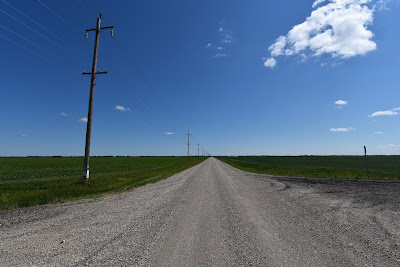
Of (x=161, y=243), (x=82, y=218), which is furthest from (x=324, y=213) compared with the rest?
(x=82, y=218)

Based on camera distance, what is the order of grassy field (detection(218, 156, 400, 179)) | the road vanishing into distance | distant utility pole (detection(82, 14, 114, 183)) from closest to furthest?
1. the road vanishing into distance
2. distant utility pole (detection(82, 14, 114, 183))
3. grassy field (detection(218, 156, 400, 179))

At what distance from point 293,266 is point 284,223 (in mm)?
2960

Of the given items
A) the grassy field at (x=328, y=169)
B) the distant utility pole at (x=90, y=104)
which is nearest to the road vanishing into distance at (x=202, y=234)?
the distant utility pole at (x=90, y=104)

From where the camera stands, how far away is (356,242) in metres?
5.15

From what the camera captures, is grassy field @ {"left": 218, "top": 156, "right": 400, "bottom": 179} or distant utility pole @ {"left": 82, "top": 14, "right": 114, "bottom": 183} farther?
grassy field @ {"left": 218, "top": 156, "right": 400, "bottom": 179}

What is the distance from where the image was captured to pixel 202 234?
5711 mm

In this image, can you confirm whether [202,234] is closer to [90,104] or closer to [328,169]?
[90,104]

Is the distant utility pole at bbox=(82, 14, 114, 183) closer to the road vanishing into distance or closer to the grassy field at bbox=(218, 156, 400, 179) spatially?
the road vanishing into distance

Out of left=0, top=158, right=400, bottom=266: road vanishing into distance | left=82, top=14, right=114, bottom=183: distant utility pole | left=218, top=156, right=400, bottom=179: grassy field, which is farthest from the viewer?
left=218, top=156, right=400, bottom=179: grassy field

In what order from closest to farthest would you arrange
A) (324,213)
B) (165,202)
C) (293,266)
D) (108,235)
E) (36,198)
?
1. (293,266)
2. (108,235)
3. (324,213)
4. (165,202)
5. (36,198)

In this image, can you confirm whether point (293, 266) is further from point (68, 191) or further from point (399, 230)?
point (68, 191)

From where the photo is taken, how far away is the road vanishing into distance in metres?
4.24

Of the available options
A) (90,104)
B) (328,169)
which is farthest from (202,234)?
(328,169)

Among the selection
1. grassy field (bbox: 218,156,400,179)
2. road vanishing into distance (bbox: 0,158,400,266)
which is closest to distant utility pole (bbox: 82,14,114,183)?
road vanishing into distance (bbox: 0,158,400,266)
